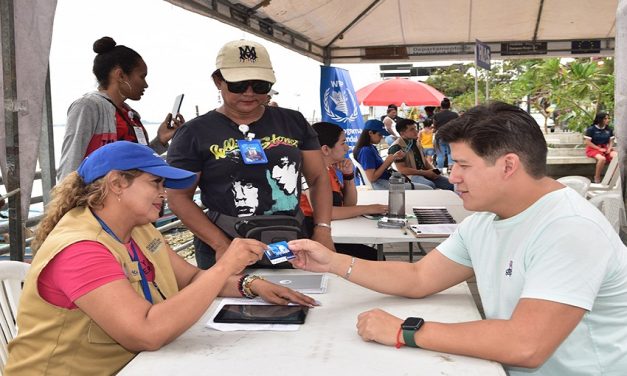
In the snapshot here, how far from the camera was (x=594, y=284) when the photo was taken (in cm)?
132

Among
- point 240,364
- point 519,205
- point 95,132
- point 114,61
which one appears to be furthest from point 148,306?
point 114,61

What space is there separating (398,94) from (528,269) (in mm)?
10426

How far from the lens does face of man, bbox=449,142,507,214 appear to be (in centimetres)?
150

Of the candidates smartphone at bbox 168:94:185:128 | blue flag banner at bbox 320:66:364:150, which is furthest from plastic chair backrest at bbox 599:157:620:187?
smartphone at bbox 168:94:185:128

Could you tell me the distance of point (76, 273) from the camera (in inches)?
56.8

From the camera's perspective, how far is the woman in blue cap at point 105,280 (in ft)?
4.73

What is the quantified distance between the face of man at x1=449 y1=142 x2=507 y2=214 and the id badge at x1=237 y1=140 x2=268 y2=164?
101cm

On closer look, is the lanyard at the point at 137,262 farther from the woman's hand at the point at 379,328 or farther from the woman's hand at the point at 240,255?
the woman's hand at the point at 379,328

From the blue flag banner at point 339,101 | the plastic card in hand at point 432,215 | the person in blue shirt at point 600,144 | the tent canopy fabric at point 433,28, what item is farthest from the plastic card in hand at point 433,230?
the person in blue shirt at point 600,144

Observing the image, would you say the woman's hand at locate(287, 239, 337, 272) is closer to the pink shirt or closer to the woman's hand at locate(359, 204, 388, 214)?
the pink shirt

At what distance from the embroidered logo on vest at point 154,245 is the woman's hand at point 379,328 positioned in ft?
2.54

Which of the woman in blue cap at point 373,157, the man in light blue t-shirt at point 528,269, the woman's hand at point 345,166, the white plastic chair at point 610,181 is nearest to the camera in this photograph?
the man in light blue t-shirt at point 528,269

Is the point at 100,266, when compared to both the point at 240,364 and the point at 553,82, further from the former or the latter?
the point at 553,82

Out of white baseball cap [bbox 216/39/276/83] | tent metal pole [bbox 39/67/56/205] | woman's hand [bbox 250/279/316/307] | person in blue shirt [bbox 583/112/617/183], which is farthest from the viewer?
person in blue shirt [bbox 583/112/617/183]
